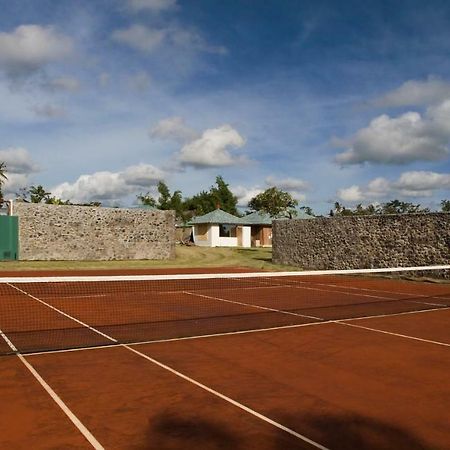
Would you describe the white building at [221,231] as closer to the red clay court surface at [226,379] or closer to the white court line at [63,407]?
the red clay court surface at [226,379]

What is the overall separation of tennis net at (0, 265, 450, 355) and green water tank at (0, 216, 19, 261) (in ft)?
31.9

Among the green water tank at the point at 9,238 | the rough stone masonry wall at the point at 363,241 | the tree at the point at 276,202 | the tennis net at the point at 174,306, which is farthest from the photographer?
the tree at the point at 276,202

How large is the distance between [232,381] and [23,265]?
70.3ft

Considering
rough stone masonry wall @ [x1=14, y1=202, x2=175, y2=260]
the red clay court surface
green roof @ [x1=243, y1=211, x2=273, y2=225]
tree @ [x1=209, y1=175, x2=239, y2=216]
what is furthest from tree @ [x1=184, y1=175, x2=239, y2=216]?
the red clay court surface

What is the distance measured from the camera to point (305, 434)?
459cm

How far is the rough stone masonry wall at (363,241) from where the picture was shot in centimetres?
2147

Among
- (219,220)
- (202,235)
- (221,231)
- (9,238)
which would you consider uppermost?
(219,220)

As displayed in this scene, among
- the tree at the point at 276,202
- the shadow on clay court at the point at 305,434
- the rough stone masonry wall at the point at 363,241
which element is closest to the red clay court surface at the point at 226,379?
the shadow on clay court at the point at 305,434

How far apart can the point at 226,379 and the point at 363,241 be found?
63.2ft

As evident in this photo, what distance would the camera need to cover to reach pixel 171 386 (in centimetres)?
597

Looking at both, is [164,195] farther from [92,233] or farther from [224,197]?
[92,233]

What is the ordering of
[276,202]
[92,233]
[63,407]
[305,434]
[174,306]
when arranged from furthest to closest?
[276,202]
[92,233]
[174,306]
[63,407]
[305,434]

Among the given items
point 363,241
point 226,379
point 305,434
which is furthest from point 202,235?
point 305,434

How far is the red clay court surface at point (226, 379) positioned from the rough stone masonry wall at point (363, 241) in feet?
31.9
